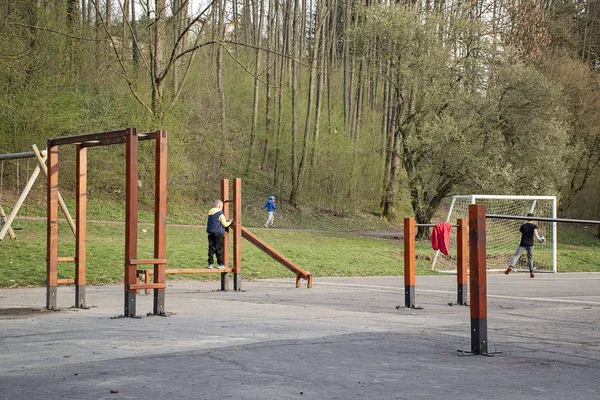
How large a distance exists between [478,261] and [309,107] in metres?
38.8

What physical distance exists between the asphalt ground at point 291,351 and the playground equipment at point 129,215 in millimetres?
416

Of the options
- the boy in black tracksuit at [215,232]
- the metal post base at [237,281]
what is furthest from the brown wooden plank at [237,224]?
the boy in black tracksuit at [215,232]

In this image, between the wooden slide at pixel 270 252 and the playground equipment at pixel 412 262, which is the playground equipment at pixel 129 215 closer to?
the playground equipment at pixel 412 262

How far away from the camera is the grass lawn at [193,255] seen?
1856cm

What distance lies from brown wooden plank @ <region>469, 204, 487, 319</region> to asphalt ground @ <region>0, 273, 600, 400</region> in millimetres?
488

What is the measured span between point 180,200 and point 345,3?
1036 inches

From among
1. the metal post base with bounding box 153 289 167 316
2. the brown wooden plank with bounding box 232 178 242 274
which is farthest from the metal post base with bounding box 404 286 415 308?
the brown wooden plank with bounding box 232 178 242 274

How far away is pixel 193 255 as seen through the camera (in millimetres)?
22641

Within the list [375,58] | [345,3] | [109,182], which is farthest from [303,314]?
[345,3]

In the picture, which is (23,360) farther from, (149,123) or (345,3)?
(345,3)

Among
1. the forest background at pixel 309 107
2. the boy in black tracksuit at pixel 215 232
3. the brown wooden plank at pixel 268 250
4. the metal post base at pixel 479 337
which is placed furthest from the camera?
the forest background at pixel 309 107

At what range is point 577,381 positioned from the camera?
6.60 meters

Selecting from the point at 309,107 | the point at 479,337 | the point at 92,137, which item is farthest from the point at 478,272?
the point at 309,107

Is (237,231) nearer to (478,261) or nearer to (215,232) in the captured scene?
(215,232)
